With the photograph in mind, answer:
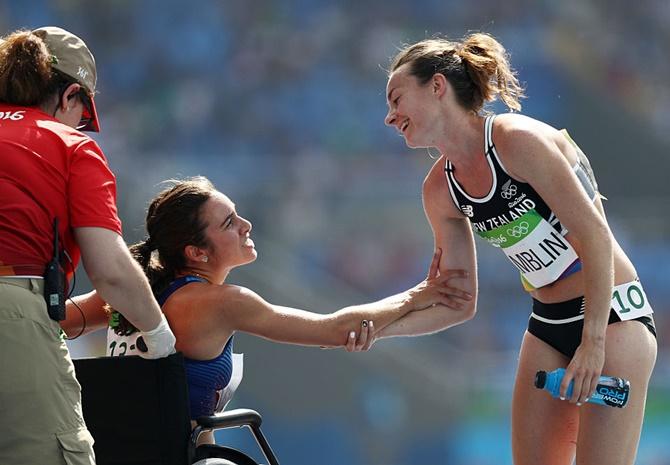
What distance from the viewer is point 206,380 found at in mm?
2477

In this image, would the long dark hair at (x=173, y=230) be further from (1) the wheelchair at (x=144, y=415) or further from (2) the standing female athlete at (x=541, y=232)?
(2) the standing female athlete at (x=541, y=232)

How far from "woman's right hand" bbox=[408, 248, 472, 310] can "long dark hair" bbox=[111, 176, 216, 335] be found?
650mm

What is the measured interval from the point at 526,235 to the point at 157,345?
980 millimetres

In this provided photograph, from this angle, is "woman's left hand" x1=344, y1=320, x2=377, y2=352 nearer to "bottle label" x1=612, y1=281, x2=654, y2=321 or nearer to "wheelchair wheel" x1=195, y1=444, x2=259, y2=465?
"wheelchair wheel" x1=195, y1=444, x2=259, y2=465

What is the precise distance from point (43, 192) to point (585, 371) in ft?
4.22

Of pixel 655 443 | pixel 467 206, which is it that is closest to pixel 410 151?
pixel 655 443

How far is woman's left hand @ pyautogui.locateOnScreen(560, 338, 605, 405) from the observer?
2.35 metres

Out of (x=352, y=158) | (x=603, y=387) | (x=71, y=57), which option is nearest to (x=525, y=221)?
(x=603, y=387)

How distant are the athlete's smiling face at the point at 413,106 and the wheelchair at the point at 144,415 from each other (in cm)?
85

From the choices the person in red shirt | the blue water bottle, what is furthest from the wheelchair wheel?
the blue water bottle

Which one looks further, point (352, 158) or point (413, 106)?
point (352, 158)

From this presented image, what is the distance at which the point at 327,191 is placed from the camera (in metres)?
8.90

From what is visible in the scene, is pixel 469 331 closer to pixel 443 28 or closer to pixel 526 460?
pixel 443 28

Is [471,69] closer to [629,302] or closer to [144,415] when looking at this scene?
[629,302]
